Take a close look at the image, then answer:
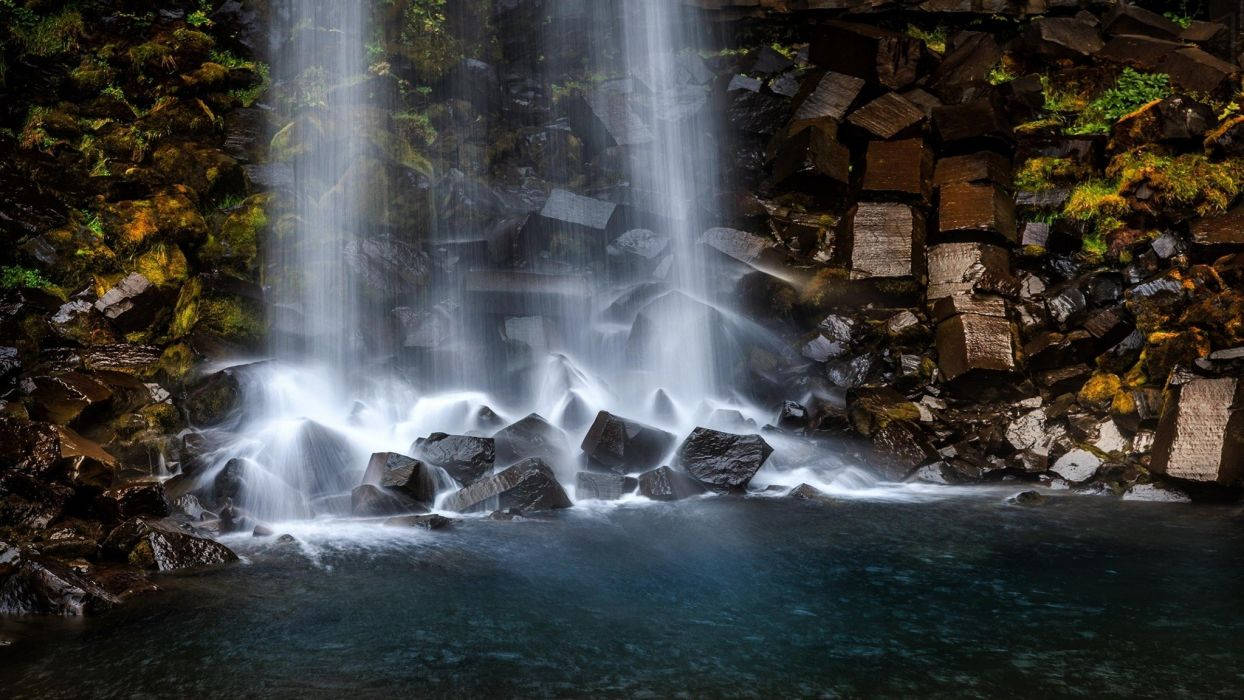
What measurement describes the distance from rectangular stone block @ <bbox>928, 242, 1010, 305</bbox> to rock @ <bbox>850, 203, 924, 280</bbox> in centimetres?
24

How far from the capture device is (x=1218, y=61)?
12.4m

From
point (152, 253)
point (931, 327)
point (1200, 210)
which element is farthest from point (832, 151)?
point (152, 253)

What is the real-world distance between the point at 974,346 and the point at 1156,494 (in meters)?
2.72

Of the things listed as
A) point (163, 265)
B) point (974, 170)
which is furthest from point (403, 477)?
point (974, 170)

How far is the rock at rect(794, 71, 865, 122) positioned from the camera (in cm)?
1366

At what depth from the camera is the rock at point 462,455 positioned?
8695 millimetres

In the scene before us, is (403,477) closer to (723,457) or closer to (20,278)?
(723,457)

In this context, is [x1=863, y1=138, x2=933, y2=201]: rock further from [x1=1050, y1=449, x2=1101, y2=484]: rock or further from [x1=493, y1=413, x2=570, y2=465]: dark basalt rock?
[x1=493, y1=413, x2=570, y2=465]: dark basalt rock

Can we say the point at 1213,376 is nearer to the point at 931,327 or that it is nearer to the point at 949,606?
the point at 931,327

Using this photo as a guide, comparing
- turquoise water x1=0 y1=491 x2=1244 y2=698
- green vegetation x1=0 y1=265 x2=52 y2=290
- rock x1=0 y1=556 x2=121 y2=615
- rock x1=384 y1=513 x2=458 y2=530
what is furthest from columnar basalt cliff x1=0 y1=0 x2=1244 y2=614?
turquoise water x1=0 y1=491 x2=1244 y2=698

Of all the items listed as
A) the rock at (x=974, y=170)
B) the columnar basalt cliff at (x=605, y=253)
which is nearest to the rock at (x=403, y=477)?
the columnar basalt cliff at (x=605, y=253)

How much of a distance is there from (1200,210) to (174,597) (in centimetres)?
1268

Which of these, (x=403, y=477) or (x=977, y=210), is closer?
(x=403, y=477)

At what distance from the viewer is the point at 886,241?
37.2 ft
